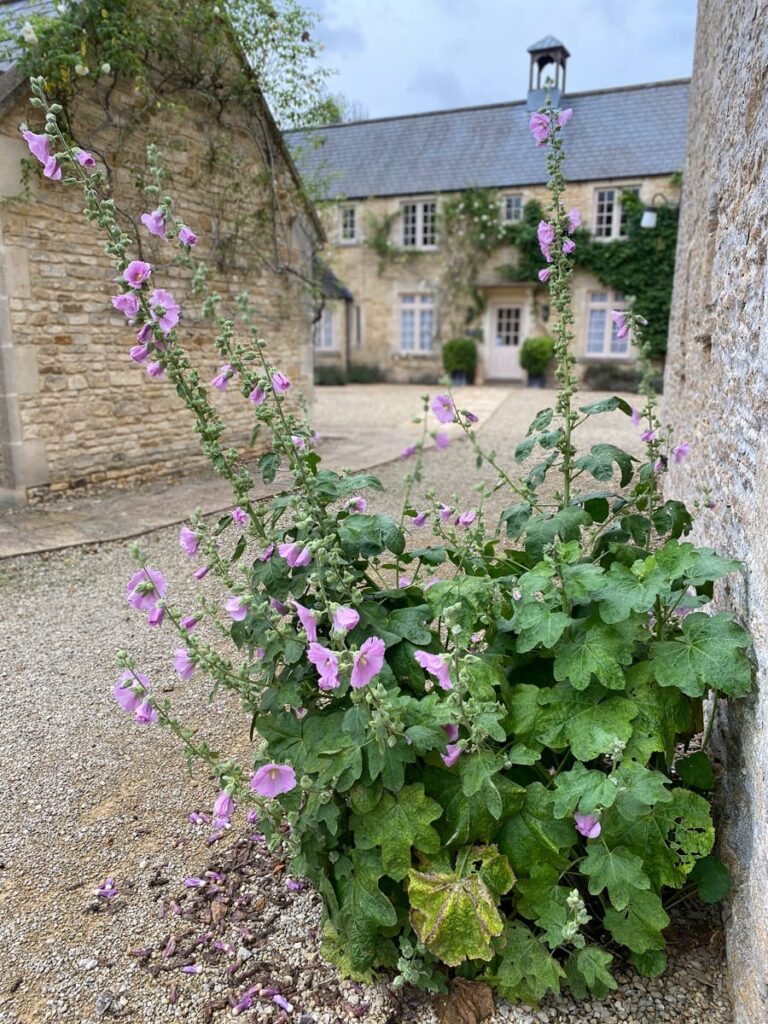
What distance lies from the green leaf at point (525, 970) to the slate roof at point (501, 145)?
18.1 meters

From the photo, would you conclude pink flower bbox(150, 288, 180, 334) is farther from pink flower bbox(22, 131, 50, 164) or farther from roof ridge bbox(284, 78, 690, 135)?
roof ridge bbox(284, 78, 690, 135)

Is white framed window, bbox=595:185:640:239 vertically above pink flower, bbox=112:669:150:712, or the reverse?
white framed window, bbox=595:185:640:239

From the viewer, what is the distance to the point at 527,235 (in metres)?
19.5

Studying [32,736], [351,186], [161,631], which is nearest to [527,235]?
[351,186]

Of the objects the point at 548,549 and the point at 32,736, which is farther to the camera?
the point at 32,736

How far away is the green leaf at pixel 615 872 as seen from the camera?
1.64 metres

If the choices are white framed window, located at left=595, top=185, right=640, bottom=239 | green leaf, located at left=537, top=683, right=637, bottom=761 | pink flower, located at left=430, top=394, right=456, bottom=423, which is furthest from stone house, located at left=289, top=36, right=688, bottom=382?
green leaf, located at left=537, top=683, right=637, bottom=761

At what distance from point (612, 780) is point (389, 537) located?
30.9 inches

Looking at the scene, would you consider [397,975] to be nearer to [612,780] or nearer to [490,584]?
[612,780]

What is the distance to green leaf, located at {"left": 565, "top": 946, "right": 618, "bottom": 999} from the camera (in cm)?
166

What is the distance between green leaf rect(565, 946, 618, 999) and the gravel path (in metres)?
0.06

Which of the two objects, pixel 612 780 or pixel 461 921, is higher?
pixel 612 780

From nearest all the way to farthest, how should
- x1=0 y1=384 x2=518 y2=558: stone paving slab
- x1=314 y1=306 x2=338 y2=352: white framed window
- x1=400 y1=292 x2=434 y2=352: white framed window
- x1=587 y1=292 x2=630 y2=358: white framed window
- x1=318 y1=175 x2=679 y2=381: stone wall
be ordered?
x1=0 y1=384 x2=518 y2=558: stone paving slab
x1=587 y1=292 x2=630 y2=358: white framed window
x1=318 y1=175 x2=679 y2=381: stone wall
x1=400 y1=292 x2=434 y2=352: white framed window
x1=314 y1=306 x2=338 y2=352: white framed window

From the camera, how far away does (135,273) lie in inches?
72.2
